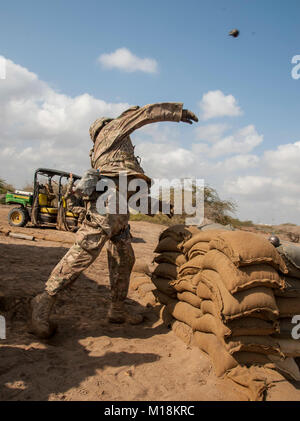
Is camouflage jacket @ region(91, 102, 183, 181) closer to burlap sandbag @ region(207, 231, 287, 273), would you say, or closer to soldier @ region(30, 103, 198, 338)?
soldier @ region(30, 103, 198, 338)

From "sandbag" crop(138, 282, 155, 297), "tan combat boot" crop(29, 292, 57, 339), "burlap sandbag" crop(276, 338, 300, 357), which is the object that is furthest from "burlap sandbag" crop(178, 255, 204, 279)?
"tan combat boot" crop(29, 292, 57, 339)

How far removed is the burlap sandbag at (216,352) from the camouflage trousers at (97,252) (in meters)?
0.94

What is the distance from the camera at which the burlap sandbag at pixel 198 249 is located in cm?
283

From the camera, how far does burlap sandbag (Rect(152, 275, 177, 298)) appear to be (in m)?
3.31

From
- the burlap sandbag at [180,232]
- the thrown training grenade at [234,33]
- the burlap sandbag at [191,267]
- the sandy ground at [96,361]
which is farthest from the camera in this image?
the thrown training grenade at [234,33]

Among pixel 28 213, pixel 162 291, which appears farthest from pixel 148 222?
pixel 162 291

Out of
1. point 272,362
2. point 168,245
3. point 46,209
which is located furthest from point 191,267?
point 46,209

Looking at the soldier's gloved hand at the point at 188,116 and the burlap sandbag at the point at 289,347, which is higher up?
the soldier's gloved hand at the point at 188,116

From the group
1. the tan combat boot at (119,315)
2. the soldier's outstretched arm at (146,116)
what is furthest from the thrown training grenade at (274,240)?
the tan combat boot at (119,315)

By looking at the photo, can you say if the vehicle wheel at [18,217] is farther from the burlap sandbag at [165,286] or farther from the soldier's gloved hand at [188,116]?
the soldier's gloved hand at [188,116]

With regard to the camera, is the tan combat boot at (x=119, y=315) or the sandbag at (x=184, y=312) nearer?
the sandbag at (x=184, y=312)

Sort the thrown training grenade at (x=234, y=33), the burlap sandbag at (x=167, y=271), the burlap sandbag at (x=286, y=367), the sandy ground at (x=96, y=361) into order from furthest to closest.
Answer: the thrown training grenade at (x=234, y=33) < the burlap sandbag at (x=167, y=271) < the burlap sandbag at (x=286, y=367) < the sandy ground at (x=96, y=361)

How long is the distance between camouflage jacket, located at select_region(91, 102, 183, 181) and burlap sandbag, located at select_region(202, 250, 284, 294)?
3.75 feet
